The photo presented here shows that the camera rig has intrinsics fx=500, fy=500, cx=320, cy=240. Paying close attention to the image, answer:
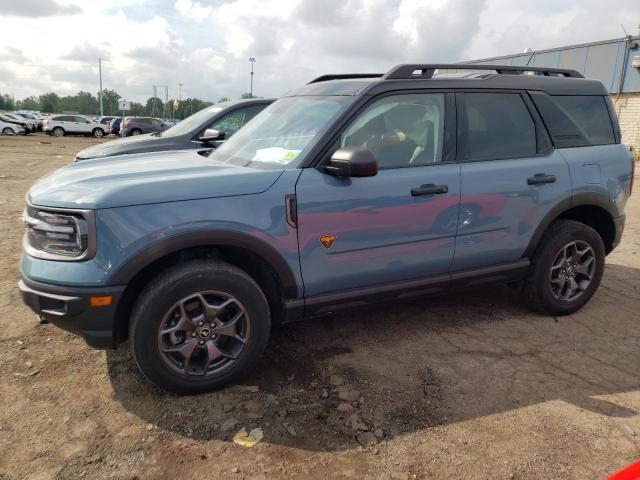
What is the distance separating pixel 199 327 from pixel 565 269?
304 cm

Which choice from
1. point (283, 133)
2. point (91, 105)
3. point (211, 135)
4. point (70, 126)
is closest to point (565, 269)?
point (283, 133)

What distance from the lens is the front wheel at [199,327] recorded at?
8.99 ft

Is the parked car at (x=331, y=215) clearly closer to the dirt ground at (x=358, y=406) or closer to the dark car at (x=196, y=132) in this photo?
the dirt ground at (x=358, y=406)

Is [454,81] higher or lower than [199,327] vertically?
higher

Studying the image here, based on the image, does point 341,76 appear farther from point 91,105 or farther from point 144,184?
point 91,105

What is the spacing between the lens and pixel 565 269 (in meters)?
4.18

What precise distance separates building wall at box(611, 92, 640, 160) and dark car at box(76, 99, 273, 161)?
→ 18.3 meters

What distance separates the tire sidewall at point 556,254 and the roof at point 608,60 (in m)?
16.4

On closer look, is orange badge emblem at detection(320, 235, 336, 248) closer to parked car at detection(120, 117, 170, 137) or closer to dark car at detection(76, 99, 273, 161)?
dark car at detection(76, 99, 273, 161)

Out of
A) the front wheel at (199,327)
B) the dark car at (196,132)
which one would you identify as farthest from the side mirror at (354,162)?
the dark car at (196,132)

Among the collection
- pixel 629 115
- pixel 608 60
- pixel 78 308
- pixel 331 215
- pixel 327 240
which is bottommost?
pixel 78 308

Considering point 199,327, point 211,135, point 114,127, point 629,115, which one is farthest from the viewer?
point 114,127

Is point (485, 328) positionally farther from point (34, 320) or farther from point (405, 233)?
point (34, 320)

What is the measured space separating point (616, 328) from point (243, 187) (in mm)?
3241
